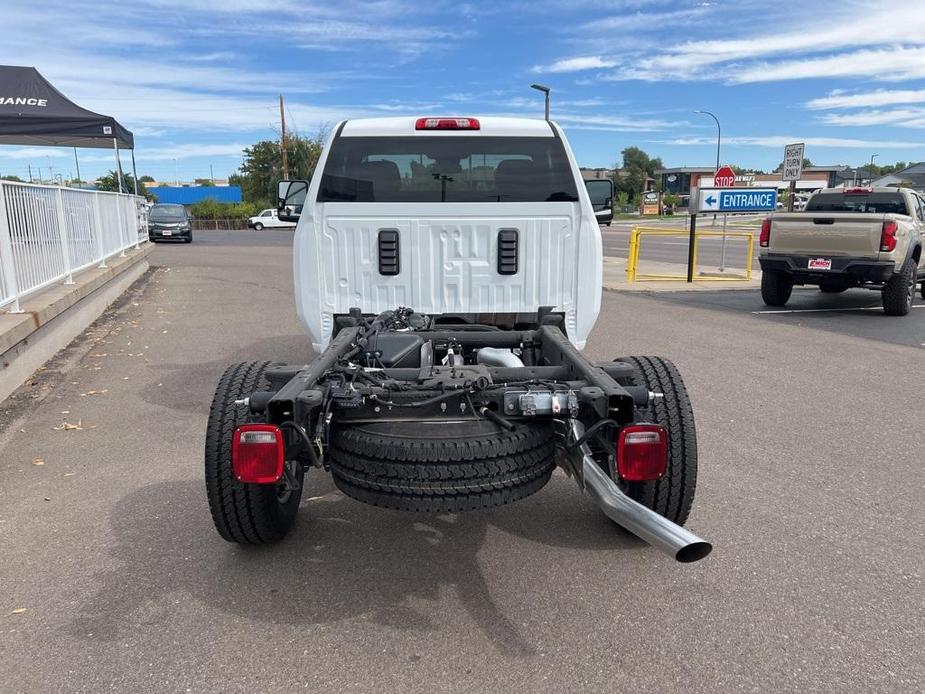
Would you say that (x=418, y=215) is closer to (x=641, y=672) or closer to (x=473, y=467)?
(x=473, y=467)

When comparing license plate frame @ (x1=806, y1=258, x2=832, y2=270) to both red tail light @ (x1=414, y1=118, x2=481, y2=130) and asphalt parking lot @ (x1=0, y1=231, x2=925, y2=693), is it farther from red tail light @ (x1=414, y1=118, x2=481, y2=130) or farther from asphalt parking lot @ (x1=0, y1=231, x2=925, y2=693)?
red tail light @ (x1=414, y1=118, x2=481, y2=130)

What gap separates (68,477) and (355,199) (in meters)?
2.52

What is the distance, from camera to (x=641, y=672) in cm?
254

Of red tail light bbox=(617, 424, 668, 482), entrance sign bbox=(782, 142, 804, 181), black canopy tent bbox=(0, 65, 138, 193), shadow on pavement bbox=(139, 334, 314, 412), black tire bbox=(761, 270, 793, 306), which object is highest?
black canopy tent bbox=(0, 65, 138, 193)

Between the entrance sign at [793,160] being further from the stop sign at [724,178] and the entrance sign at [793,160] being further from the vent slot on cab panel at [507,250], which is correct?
the vent slot on cab panel at [507,250]

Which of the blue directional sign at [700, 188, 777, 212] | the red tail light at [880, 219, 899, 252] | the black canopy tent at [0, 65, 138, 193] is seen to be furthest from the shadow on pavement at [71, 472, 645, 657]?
the blue directional sign at [700, 188, 777, 212]

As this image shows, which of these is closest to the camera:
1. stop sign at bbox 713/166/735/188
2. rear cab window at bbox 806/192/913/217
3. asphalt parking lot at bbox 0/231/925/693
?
asphalt parking lot at bbox 0/231/925/693

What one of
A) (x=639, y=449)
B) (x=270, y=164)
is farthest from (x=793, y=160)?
(x=270, y=164)

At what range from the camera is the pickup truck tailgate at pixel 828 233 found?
33.6 ft

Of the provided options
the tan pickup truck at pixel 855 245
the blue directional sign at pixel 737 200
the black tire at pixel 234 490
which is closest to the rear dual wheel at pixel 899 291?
the tan pickup truck at pixel 855 245

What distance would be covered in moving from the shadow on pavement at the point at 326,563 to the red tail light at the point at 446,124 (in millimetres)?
2495

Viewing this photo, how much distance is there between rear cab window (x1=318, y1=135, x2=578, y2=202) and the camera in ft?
15.6

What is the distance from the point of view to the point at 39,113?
39.5 ft

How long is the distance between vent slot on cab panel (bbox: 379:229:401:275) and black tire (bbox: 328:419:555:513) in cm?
208
